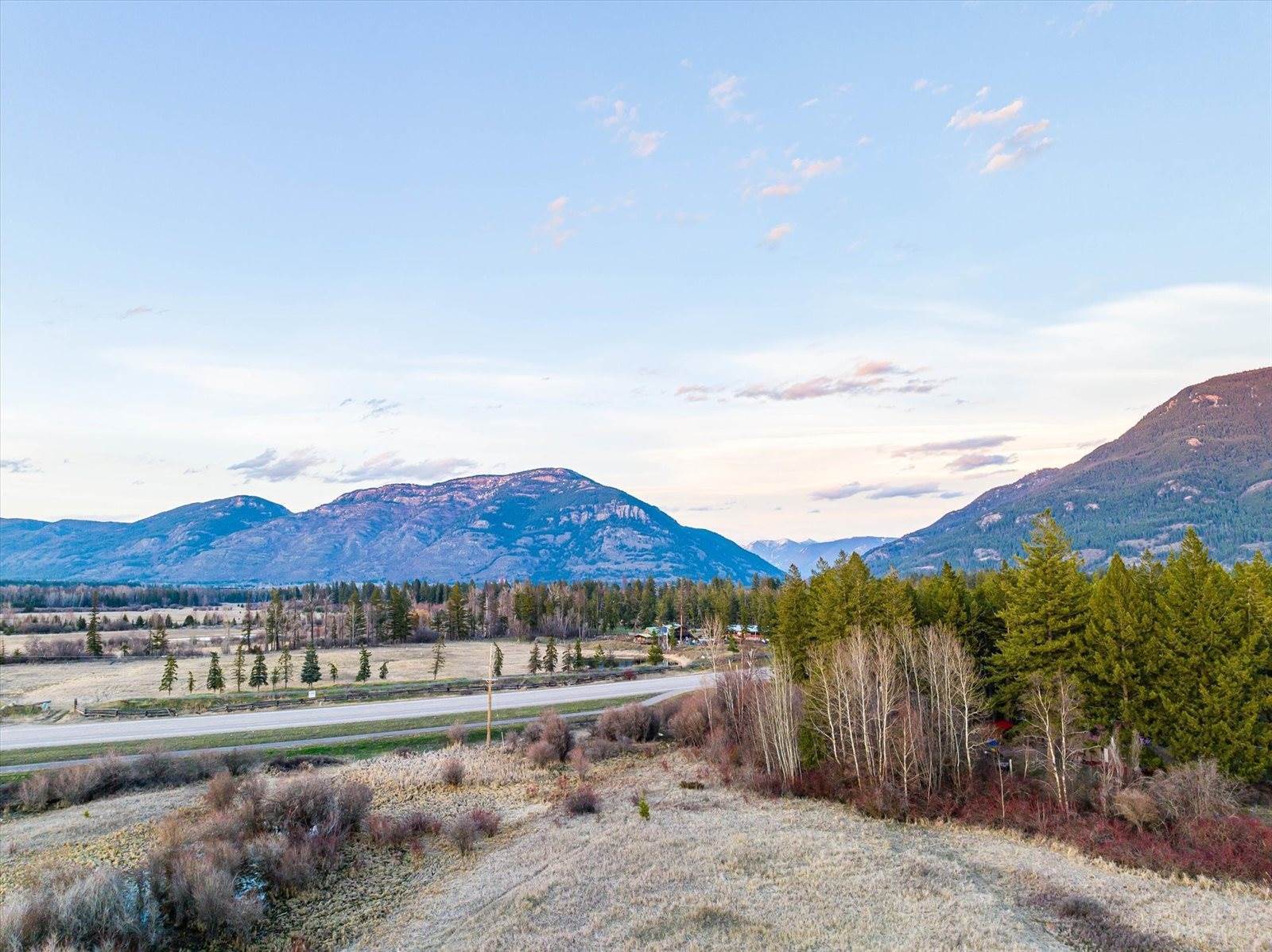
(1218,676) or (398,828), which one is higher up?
(1218,676)

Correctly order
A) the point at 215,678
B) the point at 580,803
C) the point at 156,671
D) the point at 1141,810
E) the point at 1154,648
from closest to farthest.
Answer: the point at 1141,810 → the point at 580,803 → the point at 1154,648 → the point at 215,678 → the point at 156,671

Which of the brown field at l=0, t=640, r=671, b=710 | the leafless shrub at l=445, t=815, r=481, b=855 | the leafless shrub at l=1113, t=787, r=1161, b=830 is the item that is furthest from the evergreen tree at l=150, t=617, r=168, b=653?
the leafless shrub at l=1113, t=787, r=1161, b=830

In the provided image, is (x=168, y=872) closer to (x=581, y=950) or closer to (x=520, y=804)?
(x=581, y=950)

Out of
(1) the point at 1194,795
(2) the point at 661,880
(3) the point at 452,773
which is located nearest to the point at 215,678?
(3) the point at 452,773

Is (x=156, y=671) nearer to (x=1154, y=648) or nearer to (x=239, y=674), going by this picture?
(x=239, y=674)

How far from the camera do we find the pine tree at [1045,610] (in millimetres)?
36875

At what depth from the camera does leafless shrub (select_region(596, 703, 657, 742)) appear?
50.3 meters

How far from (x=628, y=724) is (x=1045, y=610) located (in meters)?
27.7

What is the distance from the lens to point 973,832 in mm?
30469

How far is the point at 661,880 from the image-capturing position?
914 inches

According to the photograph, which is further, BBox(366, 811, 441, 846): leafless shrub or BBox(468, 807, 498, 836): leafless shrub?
BBox(468, 807, 498, 836): leafless shrub

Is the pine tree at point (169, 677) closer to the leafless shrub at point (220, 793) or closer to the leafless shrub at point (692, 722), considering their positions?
the leafless shrub at point (220, 793)

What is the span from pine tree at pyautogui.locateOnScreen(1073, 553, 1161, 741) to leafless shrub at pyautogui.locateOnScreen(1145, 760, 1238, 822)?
14.9 ft

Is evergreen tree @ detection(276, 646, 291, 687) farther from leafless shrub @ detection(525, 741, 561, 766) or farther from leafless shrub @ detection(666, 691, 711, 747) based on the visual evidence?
leafless shrub @ detection(666, 691, 711, 747)
